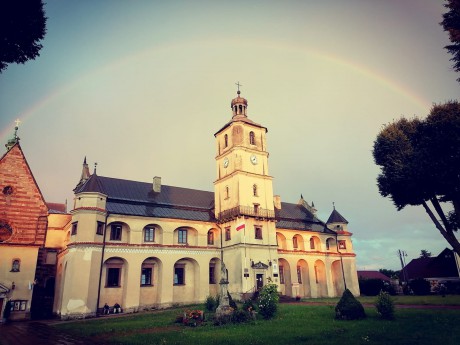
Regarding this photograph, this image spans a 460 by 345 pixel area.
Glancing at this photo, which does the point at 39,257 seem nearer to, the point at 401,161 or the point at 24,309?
the point at 24,309

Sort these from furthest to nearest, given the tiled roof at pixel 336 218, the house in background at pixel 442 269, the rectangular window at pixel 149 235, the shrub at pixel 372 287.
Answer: the tiled roof at pixel 336 218, the house in background at pixel 442 269, the shrub at pixel 372 287, the rectangular window at pixel 149 235

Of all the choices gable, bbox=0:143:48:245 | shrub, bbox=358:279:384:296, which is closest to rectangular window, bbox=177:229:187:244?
gable, bbox=0:143:48:245

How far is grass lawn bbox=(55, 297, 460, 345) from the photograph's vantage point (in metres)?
14.1

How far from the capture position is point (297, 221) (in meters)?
51.1

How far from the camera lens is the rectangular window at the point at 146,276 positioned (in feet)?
122

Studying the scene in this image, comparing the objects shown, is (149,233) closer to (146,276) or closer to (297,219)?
(146,276)

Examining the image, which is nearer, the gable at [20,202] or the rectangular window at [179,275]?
the gable at [20,202]

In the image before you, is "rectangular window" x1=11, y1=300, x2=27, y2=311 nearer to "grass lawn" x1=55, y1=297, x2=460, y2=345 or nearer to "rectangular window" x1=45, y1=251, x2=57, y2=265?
"rectangular window" x1=45, y1=251, x2=57, y2=265

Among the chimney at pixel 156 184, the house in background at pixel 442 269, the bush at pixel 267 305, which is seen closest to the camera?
the bush at pixel 267 305

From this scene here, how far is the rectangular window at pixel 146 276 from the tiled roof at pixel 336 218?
3114cm

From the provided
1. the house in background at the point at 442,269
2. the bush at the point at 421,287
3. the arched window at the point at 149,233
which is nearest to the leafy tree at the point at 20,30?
the arched window at the point at 149,233

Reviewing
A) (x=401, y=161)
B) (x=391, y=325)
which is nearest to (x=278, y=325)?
(x=391, y=325)

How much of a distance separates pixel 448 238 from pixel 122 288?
3127cm

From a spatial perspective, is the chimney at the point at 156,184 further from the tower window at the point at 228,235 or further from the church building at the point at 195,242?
the tower window at the point at 228,235
